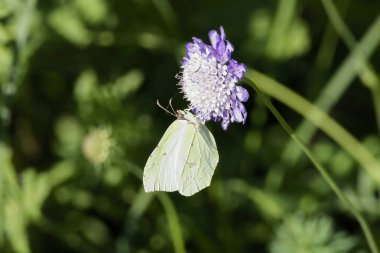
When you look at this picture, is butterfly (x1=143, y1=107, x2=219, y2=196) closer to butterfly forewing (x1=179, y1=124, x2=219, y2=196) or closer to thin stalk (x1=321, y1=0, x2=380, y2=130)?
butterfly forewing (x1=179, y1=124, x2=219, y2=196)

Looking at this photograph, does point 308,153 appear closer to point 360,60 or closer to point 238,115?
point 238,115

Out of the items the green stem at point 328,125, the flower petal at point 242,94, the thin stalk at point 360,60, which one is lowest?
the flower petal at point 242,94

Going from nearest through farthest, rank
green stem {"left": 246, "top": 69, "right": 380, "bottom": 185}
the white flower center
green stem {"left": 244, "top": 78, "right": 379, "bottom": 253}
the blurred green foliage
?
green stem {"left": 244, "top": 78, "right": 379, "bottom": 253}
the white flower center
the blurred green foliage
green stem {"left": 246, "top": 69, "right": 380, "bottom": 185}

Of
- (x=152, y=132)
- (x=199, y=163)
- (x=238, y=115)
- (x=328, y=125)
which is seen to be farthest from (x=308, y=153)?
(x=152, y=132)

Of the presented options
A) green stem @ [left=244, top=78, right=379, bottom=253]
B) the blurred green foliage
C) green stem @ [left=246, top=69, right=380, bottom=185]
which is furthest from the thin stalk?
green stem @ [left=244, top=78, right=379, bottom=253]

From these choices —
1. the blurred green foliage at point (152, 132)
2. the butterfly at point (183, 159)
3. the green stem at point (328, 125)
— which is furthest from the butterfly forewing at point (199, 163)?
the green stem at point (328, 125)

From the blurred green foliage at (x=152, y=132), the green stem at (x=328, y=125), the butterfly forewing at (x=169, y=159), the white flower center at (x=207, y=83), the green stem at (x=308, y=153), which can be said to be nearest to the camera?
the green stem at (x=308, y=153)

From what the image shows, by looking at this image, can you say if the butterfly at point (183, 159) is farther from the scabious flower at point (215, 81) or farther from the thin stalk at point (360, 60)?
the thin stalk at point (360, 60)
